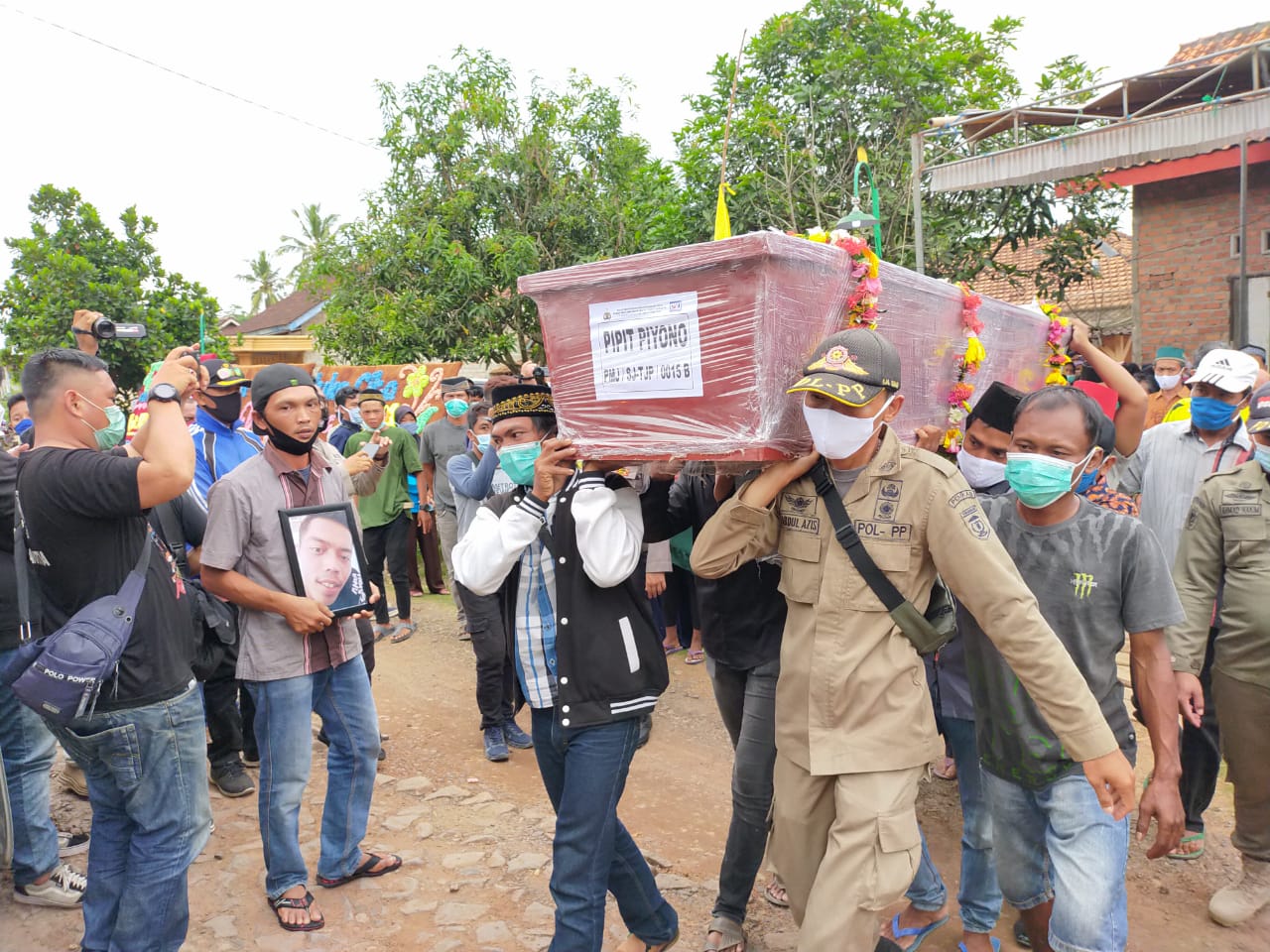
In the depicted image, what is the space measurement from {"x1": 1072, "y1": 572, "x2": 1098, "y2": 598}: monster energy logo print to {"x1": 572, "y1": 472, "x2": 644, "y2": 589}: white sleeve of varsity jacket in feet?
4.16

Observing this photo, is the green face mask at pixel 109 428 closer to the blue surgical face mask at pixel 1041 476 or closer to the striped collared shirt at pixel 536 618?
the striped collared shirt at pixel 536 618

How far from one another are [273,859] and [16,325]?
45.8 ft

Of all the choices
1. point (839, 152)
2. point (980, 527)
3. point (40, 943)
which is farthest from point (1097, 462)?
point (839, 152)

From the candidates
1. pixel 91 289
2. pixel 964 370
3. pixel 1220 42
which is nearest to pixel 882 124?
pixel 1220 42

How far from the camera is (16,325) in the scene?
14367 mm

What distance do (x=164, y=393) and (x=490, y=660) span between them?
9.44ft

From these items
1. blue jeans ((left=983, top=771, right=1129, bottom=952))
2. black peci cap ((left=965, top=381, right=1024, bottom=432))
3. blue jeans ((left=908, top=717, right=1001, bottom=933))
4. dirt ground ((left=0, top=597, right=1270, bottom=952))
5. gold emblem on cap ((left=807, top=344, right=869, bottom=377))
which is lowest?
dirt ground ((left=0, top=597, right=1270, bottom=952))

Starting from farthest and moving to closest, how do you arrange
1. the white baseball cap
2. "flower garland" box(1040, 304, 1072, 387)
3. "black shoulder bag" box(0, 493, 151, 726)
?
1. "flower garland" box(1040, 304, 1072, 387)
2. the white baseball cap
3. "black shoulder bag" box(0, 493, 151, 726)

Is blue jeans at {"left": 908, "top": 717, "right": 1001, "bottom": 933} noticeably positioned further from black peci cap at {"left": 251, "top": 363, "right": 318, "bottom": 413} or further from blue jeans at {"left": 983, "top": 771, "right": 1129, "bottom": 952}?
black peci cap at {"left": 251, "top": 363, "right": 318, "bottom": 413}

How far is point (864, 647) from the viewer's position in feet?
8.16

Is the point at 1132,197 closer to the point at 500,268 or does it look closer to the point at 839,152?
the point at 839,152

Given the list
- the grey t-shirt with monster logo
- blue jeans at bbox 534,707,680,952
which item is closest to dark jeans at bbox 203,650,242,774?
blue jeans at bbox 534,707,680,952

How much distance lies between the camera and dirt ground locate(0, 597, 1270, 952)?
351 cm

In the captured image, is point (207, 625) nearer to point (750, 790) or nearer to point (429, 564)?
point (750, 790)
